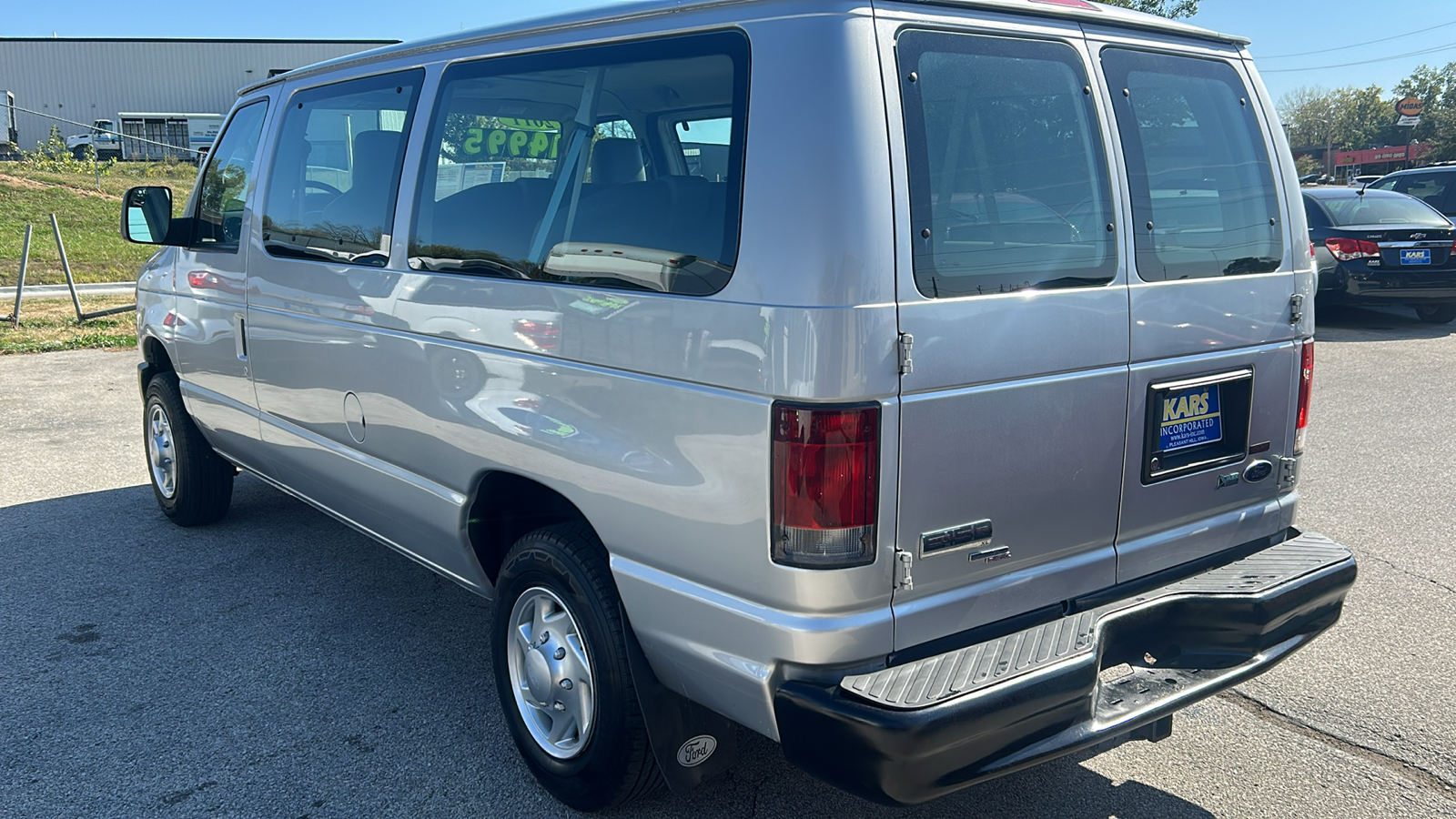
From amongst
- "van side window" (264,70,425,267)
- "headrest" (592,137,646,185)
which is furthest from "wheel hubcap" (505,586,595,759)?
"van side window" (264,70,425,267)

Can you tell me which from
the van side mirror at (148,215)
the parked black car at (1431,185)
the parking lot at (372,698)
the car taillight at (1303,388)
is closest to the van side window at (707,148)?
the parking lot at (372,698)

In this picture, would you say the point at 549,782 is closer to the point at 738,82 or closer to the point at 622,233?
the point at 622,233

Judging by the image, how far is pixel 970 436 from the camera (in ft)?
7.84

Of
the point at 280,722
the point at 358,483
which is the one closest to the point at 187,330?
the point at 358,483

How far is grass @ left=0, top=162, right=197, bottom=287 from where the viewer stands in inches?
687

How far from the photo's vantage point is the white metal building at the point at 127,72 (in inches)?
1997

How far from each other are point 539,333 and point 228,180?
2.73 metres

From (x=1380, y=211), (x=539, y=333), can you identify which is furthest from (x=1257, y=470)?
(x=1380, y=211)

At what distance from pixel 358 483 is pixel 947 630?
91.7 inches

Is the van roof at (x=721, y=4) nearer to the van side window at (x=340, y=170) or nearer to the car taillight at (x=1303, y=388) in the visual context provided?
the van side window at (x=340, y=170)

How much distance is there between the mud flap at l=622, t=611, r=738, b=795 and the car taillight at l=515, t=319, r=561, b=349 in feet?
2.40

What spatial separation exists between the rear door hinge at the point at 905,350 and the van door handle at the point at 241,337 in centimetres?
324

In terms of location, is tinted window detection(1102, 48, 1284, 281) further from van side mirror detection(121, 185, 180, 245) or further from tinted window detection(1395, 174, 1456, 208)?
tinted window detection(1395, 174, 1456, 208)

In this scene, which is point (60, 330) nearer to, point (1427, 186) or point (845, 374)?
point (845, 374)
